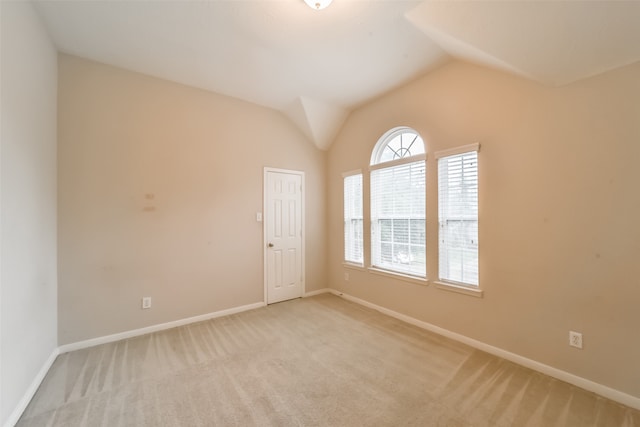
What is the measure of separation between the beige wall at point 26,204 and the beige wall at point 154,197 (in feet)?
0.56

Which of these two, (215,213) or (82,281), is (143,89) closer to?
(215,213)

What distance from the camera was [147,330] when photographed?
9.88 ft

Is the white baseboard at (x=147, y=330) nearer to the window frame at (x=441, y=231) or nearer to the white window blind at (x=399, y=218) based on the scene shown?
the white window blind at (x=399, y=218)

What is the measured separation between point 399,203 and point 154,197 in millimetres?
3034

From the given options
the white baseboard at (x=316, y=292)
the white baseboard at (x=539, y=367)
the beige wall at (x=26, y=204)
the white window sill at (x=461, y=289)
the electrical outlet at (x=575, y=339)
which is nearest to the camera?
the beige wall at (x=26, y=204)

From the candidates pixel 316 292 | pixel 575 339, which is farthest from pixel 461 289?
pixel 316 292

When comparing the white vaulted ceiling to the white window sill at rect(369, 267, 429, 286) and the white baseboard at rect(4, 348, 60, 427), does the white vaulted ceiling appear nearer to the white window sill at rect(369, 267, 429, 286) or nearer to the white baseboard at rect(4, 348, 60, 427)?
the white window sill at rect(369, 267, 429, 286)

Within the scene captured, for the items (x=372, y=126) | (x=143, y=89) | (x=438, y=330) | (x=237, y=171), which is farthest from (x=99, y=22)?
(x=438, y=330)

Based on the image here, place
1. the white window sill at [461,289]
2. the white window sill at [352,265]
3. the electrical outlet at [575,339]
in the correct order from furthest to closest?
the white window sill at [352,265] < the white window sill at [461,289] < the electrical outlet at [575,339]

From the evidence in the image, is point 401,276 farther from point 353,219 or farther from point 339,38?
point 339,38

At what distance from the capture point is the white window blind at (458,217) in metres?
2.68

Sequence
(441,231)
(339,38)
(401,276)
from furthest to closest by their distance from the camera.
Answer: (401,276)
(441,231)
(339,38)

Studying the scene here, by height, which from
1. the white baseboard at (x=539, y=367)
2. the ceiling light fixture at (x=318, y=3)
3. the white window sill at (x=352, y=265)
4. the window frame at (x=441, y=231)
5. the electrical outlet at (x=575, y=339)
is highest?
the ceiling light fixture at (x=318, y=3)

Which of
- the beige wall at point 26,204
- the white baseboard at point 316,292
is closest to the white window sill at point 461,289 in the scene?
the white baseboard at point 316,292
